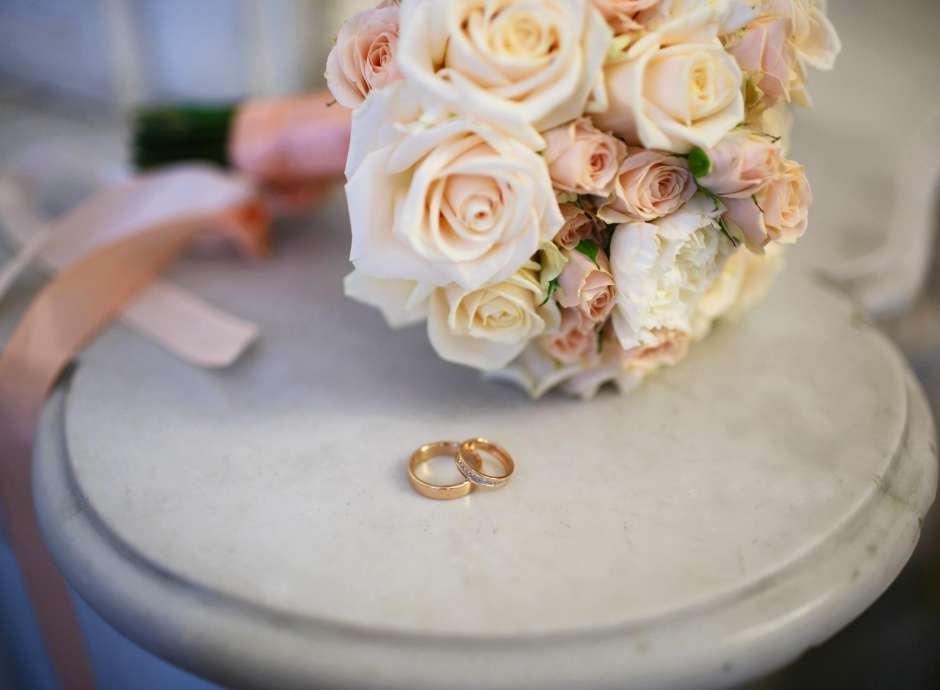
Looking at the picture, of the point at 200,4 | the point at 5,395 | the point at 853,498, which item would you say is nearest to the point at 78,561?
the point at 5,395

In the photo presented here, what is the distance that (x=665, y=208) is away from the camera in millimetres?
443

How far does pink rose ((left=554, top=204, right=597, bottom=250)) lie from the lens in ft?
1.47

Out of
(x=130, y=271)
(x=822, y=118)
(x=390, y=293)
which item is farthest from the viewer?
(x=822, y=118)

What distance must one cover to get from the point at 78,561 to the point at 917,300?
81 centimetres

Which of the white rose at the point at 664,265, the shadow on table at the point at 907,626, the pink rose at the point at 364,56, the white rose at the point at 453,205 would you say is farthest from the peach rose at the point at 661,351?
the shadow on table at the point at 907,626

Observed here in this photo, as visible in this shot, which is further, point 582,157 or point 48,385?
point 48,385

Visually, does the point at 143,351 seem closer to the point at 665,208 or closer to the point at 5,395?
the point at 5,395

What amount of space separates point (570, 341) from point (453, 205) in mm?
139

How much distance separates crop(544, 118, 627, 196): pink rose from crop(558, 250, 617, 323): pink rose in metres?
0.04

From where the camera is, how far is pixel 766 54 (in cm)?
44

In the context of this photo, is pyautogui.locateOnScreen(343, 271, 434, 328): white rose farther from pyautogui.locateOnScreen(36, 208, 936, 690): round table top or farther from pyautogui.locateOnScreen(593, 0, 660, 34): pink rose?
pyautogui.locateOnScreen(593, 0, 660, 34): pink rose

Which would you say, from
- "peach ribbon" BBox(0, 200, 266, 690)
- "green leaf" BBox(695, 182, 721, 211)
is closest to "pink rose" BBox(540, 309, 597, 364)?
"green leaf" BBox(695, 182, 721, 211)

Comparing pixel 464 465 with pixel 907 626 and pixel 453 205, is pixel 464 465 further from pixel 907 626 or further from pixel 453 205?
pixel 907 626

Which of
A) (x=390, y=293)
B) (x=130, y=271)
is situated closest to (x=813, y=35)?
(x=390, y=293)
